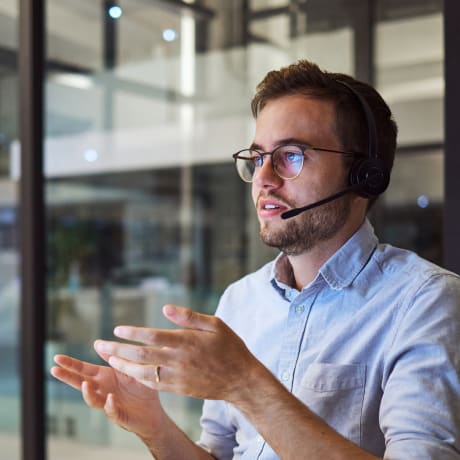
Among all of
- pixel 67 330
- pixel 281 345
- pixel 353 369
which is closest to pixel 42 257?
pixel 67 330

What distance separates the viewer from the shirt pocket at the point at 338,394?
1.12 meters

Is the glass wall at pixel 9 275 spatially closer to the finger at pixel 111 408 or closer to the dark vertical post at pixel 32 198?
the dark vertical post at pixel 32 198

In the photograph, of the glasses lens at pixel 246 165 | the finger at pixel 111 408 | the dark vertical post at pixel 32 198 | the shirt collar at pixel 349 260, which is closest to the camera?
the finger at pixel 111 408

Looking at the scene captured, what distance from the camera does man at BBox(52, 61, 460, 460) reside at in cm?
96

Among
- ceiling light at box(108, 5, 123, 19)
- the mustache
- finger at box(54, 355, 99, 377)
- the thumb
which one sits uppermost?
ceiling light at box(108, 5, 123, 19)

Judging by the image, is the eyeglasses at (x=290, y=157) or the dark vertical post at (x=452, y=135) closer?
the eyeglasses at (x=290, y=157)

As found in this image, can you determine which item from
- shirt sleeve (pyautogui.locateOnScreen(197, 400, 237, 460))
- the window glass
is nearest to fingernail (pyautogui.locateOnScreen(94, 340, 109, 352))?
shirt sleeve (pyautogui.locateOnScreen(197, 400, 237, 460))

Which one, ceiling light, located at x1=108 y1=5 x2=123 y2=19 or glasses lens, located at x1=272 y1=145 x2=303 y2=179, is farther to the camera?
ceiling light, located at x1=108 y1=5 x2=123 y2=19

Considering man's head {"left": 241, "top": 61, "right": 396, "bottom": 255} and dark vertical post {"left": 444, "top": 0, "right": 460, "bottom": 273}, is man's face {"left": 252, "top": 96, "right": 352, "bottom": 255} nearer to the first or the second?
man's head {"left": 241, "top": 61, "right": 396, "bottom": 255}

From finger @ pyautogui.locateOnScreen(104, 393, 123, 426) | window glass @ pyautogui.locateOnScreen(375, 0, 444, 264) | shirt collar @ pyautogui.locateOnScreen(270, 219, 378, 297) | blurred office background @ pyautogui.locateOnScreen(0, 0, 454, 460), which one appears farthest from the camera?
blurred office background @ pyautogui.locateOnScreen(0, 0, 454, 460)

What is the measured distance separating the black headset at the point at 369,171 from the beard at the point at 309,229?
0.04 m

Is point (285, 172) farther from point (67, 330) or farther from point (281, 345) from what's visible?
point (67, 330)

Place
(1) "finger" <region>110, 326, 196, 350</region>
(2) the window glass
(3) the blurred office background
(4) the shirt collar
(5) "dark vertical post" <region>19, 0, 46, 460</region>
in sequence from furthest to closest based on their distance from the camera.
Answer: (3) the blurred office background → (5) "dark vertical post" <region>19, 0, 46, 460</region> → (2) the window glass → (4) the shirt collar → (1) "finger" <region>110, 326, 196, 350</region>

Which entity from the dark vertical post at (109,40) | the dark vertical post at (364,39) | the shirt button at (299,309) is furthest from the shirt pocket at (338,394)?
the dark vertical post at (109,40)
